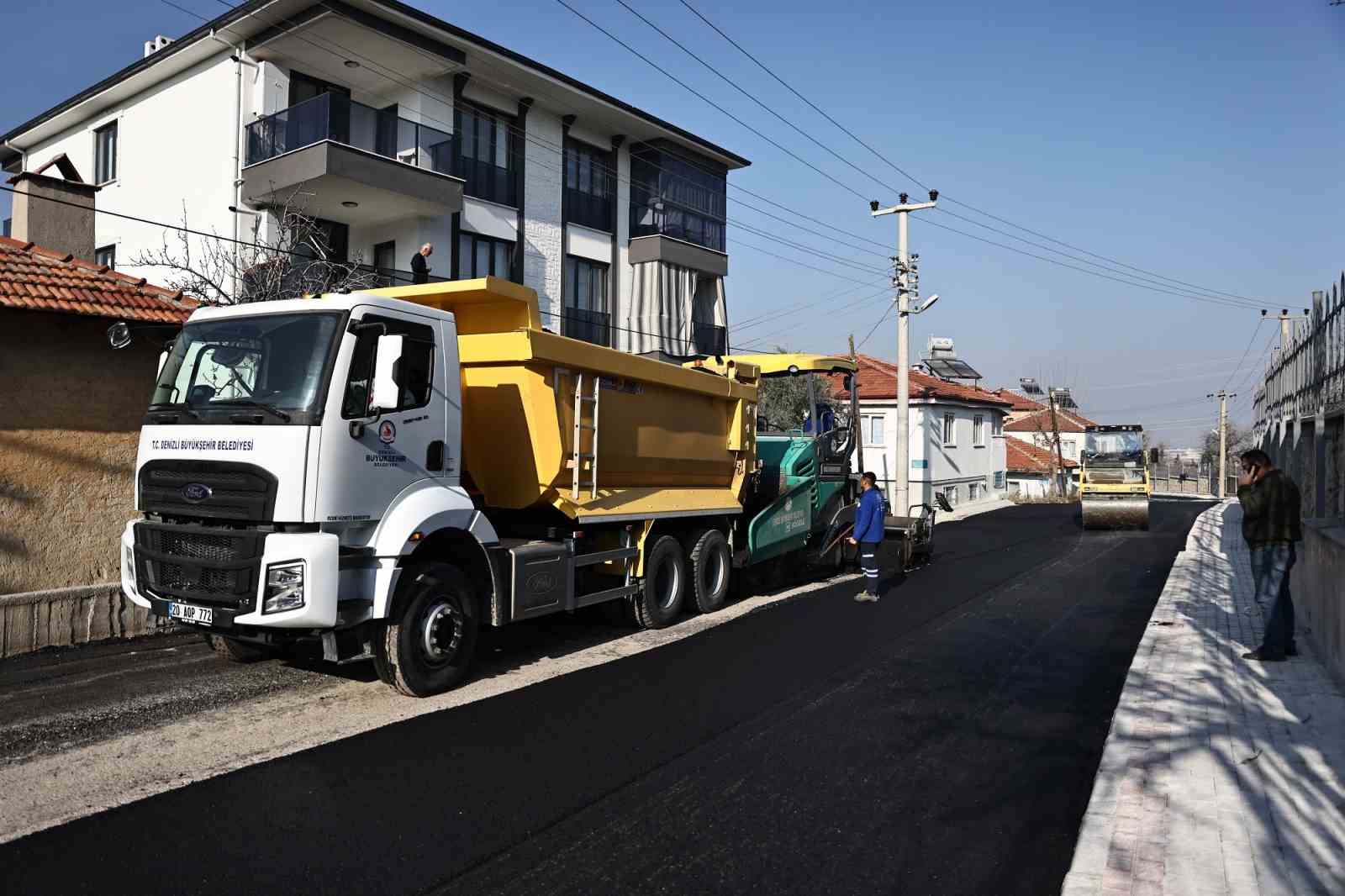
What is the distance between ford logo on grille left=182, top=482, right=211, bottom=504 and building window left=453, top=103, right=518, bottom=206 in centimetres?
1459

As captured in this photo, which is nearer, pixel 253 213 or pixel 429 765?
pixel 429 765

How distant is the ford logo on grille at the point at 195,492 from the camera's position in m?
6.54

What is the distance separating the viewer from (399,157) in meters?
19.2

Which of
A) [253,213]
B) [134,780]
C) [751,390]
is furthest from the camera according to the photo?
[253,213]

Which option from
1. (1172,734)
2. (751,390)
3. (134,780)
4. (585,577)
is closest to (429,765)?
(134,780)

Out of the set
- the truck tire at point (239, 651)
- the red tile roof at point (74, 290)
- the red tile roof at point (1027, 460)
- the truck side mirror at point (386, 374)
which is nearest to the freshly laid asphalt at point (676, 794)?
the truck side mirror at point (386, 374)

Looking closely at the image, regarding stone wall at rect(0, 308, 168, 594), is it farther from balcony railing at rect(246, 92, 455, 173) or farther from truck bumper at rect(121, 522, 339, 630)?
balcony railing at rect(246, 92, 455, 173)

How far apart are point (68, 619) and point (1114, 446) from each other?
2672cm

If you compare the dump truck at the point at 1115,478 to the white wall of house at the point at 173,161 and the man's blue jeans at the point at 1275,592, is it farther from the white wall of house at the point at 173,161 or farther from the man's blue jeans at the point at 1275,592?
the white wall of house at the point at 173,161

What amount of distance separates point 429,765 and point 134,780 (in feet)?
5.31

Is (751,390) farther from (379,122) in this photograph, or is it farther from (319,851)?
(379,122)

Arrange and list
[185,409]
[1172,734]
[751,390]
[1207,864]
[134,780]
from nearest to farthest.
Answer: [1207,864] < [134,780] < [1172,734] < [185,409] < [751,390]

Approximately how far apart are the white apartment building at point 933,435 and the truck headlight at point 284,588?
2639cm

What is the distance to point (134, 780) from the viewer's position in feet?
17.3
